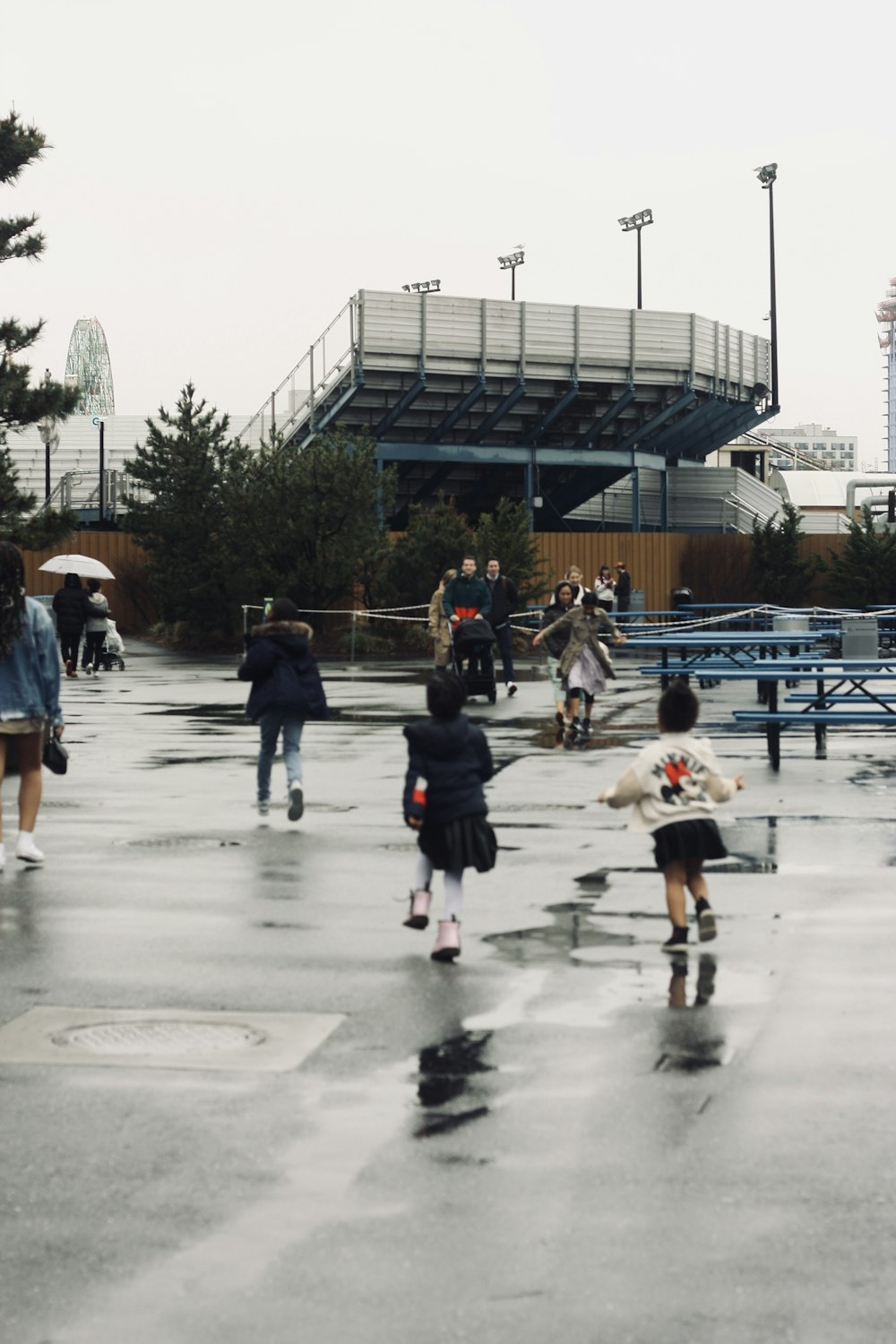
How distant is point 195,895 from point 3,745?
1.71m

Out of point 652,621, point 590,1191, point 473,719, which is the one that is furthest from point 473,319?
point 590,1191

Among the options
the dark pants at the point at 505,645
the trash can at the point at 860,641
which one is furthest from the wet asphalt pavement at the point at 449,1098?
the dark pants at the point at 505,645

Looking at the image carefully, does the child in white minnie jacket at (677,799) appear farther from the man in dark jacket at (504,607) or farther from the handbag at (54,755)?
the man in dark jacket at (504,607)

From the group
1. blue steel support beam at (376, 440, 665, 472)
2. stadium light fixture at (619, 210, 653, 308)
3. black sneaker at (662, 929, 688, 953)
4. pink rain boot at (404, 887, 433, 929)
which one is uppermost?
stadium light fixture at (619, 210, 653, 308)

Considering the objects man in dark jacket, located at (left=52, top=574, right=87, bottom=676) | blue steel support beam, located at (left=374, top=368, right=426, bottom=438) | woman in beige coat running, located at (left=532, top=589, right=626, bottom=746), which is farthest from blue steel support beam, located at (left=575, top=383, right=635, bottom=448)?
woman in beige coat running, located at (left=532, top=589, right=626, bottom=746)

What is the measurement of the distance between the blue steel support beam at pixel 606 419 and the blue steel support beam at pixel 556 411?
4.10ft

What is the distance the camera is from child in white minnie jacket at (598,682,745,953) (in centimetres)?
903

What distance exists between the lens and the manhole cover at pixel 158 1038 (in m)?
7.08

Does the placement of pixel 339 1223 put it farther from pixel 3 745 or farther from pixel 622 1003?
pixel 3 745

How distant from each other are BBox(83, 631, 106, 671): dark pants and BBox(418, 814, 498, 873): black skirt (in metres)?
24.9

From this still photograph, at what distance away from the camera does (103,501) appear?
2530 inches

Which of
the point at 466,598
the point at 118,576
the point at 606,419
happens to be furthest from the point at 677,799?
the point at 606,419

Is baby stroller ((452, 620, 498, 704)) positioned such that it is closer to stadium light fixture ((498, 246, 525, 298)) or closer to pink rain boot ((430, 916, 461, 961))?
pink rain boot ((430, 916, 461, 961))

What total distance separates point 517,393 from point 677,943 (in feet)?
175
